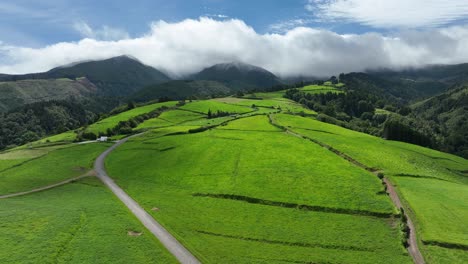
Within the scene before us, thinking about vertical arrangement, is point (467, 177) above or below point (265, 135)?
→ below

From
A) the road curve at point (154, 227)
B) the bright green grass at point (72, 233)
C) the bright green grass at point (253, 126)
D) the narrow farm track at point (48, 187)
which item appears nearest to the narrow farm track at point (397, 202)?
the bright green grass at point (253, 126)

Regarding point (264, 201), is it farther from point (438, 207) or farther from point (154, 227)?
point (438, 207)

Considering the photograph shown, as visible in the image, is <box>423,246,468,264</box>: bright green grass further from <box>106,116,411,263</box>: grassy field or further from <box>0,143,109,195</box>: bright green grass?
<box>0,143,109,195</box>: bright green grass

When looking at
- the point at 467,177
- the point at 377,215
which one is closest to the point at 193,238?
the point at 377,215

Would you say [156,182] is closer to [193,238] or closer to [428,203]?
[193,238]

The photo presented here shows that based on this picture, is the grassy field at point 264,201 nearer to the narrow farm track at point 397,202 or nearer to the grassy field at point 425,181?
the narrow farm track at point 397,202

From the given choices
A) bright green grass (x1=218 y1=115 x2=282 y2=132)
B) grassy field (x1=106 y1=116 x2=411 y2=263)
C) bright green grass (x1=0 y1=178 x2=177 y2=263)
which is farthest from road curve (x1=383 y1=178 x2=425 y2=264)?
bright green grass (x1=218 y1=115 x2=282 y2=132)
